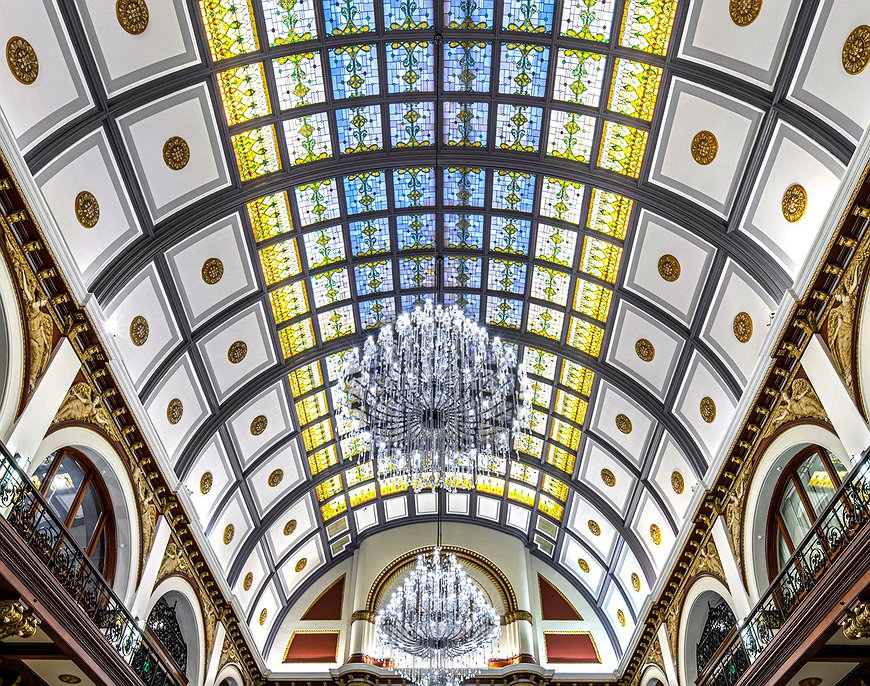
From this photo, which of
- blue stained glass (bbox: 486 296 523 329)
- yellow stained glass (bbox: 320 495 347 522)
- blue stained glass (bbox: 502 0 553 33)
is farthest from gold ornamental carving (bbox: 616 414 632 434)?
yellow stained glass (bbox: 320 495 347 522)

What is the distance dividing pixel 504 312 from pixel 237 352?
5685mm

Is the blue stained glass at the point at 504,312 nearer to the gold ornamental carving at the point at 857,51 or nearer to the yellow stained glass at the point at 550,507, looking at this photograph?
the yellow stained glass at the point at 550,507

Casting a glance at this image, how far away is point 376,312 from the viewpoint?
16000mm

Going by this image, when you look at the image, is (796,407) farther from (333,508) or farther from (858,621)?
(333,508)

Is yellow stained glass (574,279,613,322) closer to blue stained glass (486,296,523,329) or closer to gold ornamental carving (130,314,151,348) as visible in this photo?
blue stained glass (486,296,523,329)

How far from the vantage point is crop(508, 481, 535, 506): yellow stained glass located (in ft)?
67.0

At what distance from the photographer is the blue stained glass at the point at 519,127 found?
12.2 m

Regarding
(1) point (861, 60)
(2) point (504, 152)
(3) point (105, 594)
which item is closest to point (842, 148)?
(1) point (861, 60)

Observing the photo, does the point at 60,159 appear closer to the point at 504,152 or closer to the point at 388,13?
the point at 388,13

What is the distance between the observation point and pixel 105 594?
426 inches

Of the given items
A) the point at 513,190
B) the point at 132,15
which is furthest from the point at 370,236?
the point at 132,15

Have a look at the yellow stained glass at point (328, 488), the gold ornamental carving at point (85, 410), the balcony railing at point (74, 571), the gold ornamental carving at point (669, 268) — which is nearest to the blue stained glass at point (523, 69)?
the gold ornamental carving at point (669, 268)

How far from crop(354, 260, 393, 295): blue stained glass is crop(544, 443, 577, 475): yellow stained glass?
6.17 meters

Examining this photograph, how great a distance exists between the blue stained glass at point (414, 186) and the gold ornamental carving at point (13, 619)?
8.84m
